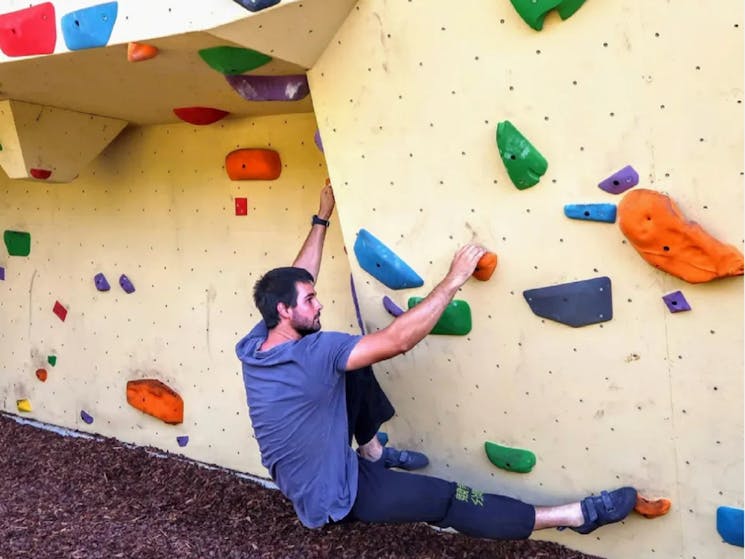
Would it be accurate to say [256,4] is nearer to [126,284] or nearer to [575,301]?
[575,301]

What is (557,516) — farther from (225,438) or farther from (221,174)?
(221,174)

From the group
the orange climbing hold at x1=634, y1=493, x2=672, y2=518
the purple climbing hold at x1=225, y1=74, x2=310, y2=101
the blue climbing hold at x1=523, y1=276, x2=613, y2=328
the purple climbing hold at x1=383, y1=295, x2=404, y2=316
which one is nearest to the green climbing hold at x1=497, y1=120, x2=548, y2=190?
the blue climbing hold at x1=523, y1=276, x2=613, y2=328

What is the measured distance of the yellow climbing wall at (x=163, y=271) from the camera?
2742mm

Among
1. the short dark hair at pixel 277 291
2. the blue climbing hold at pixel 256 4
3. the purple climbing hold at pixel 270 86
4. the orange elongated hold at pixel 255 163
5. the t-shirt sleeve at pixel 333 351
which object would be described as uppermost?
the blue climbing hold at pixel 256 4

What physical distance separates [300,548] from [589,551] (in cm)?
98

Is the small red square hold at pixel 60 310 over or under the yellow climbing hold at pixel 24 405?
over

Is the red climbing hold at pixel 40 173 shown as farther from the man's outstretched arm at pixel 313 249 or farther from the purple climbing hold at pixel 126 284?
the man's outstretched arm at pixel 313 249

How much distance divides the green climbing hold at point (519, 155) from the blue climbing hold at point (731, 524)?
97cm

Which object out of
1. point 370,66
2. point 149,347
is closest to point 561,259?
point 370,66

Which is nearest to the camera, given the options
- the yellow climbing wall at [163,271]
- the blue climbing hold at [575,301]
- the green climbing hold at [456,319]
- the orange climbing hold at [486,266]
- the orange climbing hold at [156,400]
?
the blue climbing hold at [575,301]

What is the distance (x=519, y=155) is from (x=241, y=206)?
1.41m

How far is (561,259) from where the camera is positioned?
182 centimetres

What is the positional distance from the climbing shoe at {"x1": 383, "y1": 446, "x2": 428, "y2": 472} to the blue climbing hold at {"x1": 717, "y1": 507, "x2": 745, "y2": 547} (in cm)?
86

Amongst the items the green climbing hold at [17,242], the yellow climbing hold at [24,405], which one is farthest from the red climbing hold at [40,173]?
the yellow climbing hold at [24,405]
